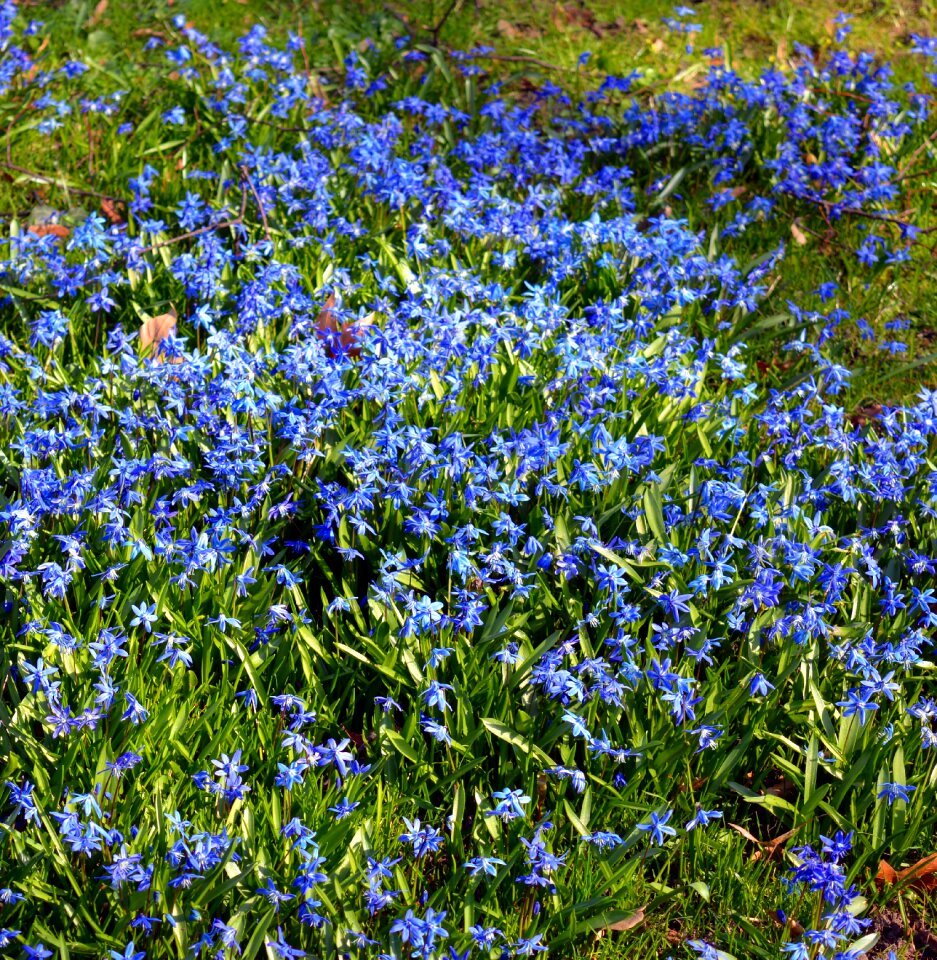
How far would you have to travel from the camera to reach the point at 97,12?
629cm

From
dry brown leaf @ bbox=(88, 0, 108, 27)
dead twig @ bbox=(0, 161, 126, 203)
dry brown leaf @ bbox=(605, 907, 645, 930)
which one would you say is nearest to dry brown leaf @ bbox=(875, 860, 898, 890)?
dry brown leaf @ bbox=(605, 907, 645, 930)

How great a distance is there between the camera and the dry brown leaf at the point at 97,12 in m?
6.20

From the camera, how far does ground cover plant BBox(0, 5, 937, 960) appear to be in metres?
2.41

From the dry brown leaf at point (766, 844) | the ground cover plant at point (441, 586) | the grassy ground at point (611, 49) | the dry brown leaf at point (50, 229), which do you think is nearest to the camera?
the ground cover plant at point (441, 586)

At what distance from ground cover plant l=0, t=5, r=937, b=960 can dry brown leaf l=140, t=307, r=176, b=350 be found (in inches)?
0.8

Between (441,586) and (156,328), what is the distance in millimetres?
1539

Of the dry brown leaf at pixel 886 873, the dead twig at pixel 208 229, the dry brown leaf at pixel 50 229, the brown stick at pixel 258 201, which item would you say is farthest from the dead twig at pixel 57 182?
the dry brown leaf at pixel 886 873

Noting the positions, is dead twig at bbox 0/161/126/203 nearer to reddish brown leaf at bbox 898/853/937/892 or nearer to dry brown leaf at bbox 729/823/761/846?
dry brown leaf at bbox 729/823/761/846

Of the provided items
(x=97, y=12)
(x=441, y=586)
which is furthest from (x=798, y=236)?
(x=97, y=12)

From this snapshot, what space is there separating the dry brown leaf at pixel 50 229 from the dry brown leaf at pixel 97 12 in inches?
86.9

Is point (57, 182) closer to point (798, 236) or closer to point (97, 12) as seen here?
point (97, 12)

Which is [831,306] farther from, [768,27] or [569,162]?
[768,27]

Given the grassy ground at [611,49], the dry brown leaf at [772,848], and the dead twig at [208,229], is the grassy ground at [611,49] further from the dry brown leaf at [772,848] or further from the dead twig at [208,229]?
the dry brown leaf at [772,848]

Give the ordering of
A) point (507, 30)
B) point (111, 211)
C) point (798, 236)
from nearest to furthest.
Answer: point (111, 211)
point (798, 236)
point (507, 30)
